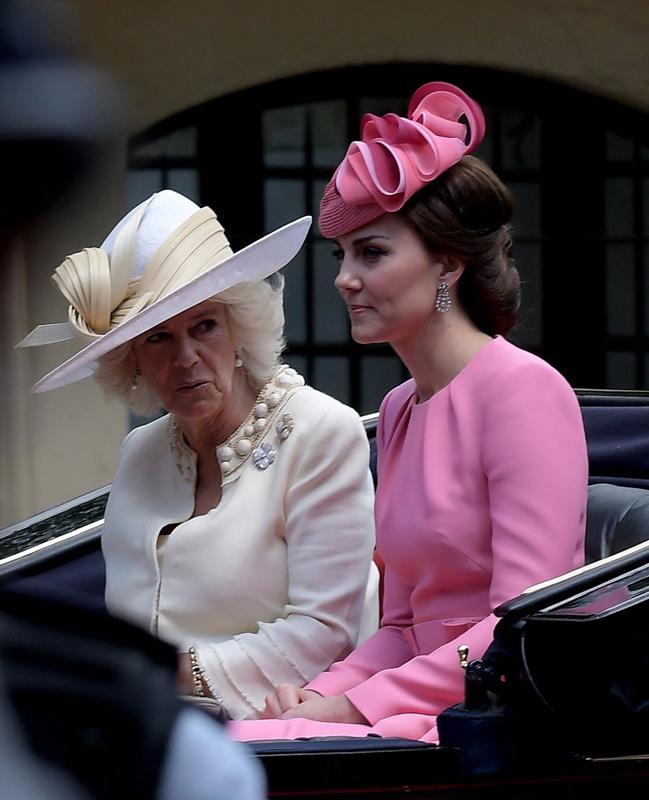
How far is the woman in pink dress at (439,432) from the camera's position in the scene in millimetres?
1937

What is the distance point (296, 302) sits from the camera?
Result: 521 cm

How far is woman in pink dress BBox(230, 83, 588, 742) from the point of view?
1.94 metres

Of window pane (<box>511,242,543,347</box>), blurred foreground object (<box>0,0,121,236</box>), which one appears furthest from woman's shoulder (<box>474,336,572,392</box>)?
window pane (<box>511,242,543,347</box>)

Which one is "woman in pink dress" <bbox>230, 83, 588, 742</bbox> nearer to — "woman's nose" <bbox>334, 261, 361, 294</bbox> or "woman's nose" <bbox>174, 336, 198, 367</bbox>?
"woman's nose" <bbox>334, 261, 361, 294</bbox>

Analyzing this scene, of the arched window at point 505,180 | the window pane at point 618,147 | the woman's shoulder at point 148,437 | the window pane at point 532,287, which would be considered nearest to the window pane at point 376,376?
the arched window at point 505,180

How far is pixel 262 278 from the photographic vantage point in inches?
92.6

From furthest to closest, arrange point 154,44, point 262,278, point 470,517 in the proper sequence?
point 154,44 < point 262,278 < point 470,517

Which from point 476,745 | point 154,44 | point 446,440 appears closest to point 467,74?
point 154,44

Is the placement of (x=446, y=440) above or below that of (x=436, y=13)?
below

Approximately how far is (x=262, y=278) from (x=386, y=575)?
476mm

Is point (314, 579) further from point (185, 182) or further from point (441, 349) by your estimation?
point (185, 182)

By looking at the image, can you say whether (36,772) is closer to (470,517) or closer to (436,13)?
(470,517)

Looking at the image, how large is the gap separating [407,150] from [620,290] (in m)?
3.27

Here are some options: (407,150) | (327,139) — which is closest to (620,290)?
(327,139)
